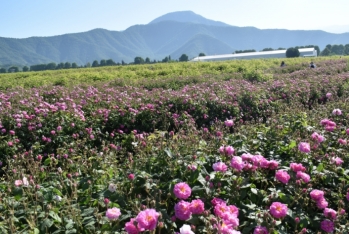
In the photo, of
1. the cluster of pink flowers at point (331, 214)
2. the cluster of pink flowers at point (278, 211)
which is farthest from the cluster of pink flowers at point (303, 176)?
the cluster of pink flowers at point (278, 211)

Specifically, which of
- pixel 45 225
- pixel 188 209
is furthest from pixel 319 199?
pixel 45 225

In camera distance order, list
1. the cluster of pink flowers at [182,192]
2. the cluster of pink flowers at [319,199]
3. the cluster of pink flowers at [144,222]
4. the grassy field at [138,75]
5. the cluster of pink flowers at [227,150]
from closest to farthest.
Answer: the cluster of pink flowers at [144,222] < the cluster of pink flowers at [182,192] < the cluster of pink flowers at [319,199] < the cluster of pink flowers at [227,150] < the grassy field at [138,75]

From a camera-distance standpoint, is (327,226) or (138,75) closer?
(327,226)

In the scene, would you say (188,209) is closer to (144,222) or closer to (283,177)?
(144,222)

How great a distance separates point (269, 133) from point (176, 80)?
10380 mm

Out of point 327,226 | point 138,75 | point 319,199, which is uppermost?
point 138,75

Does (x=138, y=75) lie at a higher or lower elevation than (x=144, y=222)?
higher

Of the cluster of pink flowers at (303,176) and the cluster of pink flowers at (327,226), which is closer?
the cluster of pink flowers at (327,226)

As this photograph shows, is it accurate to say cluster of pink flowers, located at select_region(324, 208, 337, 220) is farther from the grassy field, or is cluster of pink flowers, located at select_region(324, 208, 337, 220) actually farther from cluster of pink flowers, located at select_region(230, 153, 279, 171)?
the grassy field

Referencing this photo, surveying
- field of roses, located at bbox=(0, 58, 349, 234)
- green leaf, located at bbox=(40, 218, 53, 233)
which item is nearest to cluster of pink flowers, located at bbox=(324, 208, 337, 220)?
field of roses, located at bbox=(0, 58, 349, 234)

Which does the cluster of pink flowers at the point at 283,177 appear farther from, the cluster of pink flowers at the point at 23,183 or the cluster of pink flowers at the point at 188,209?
the cluster of pink flowers at the point at 23,183

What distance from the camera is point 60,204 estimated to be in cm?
188

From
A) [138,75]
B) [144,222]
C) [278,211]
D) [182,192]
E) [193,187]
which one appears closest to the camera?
[144,222]

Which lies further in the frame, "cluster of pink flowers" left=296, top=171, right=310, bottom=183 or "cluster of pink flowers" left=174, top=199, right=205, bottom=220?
"cluster of pink flowers" left=296, top=171, right=310, bottom=183
